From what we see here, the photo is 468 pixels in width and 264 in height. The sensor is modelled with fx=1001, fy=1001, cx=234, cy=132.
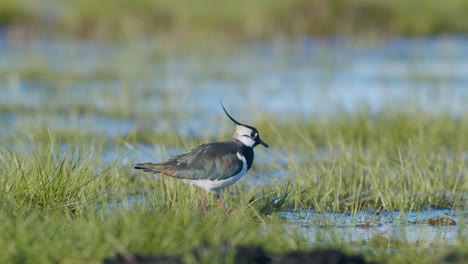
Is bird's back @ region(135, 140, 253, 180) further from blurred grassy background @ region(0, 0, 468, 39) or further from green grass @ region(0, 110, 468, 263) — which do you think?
blurred grassy background @ region(0, 0, 468, 39)

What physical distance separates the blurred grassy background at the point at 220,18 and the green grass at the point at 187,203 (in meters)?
12.0

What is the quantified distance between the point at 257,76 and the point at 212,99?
2.11 m

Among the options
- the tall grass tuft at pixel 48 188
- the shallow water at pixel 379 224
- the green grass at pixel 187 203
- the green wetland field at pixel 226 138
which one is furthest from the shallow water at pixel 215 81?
the tall grass tuft at pixel 48 188

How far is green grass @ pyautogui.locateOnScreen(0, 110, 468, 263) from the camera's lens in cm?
525

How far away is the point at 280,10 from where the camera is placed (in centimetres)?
2258

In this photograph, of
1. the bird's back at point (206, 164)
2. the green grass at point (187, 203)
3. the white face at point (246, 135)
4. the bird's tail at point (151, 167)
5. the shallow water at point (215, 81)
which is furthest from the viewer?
the shallow water at point (215, 81)

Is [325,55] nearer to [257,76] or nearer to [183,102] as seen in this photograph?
[257,76]

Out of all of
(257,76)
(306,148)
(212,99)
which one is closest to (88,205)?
(306,148)

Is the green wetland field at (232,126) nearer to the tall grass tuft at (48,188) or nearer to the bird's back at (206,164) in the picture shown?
the tall grass tuft at (48,188)

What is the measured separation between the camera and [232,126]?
11023mm

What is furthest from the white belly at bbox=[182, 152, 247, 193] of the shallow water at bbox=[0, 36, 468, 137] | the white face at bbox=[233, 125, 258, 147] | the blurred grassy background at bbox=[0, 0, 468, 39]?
the blurred grassy background at bbox=[0, 0, 468, 39]

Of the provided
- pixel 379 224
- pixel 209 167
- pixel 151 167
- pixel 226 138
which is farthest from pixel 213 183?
pixel 226 138

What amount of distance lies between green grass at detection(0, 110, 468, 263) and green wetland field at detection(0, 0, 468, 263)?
16 mm

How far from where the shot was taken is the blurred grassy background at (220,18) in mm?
22031
